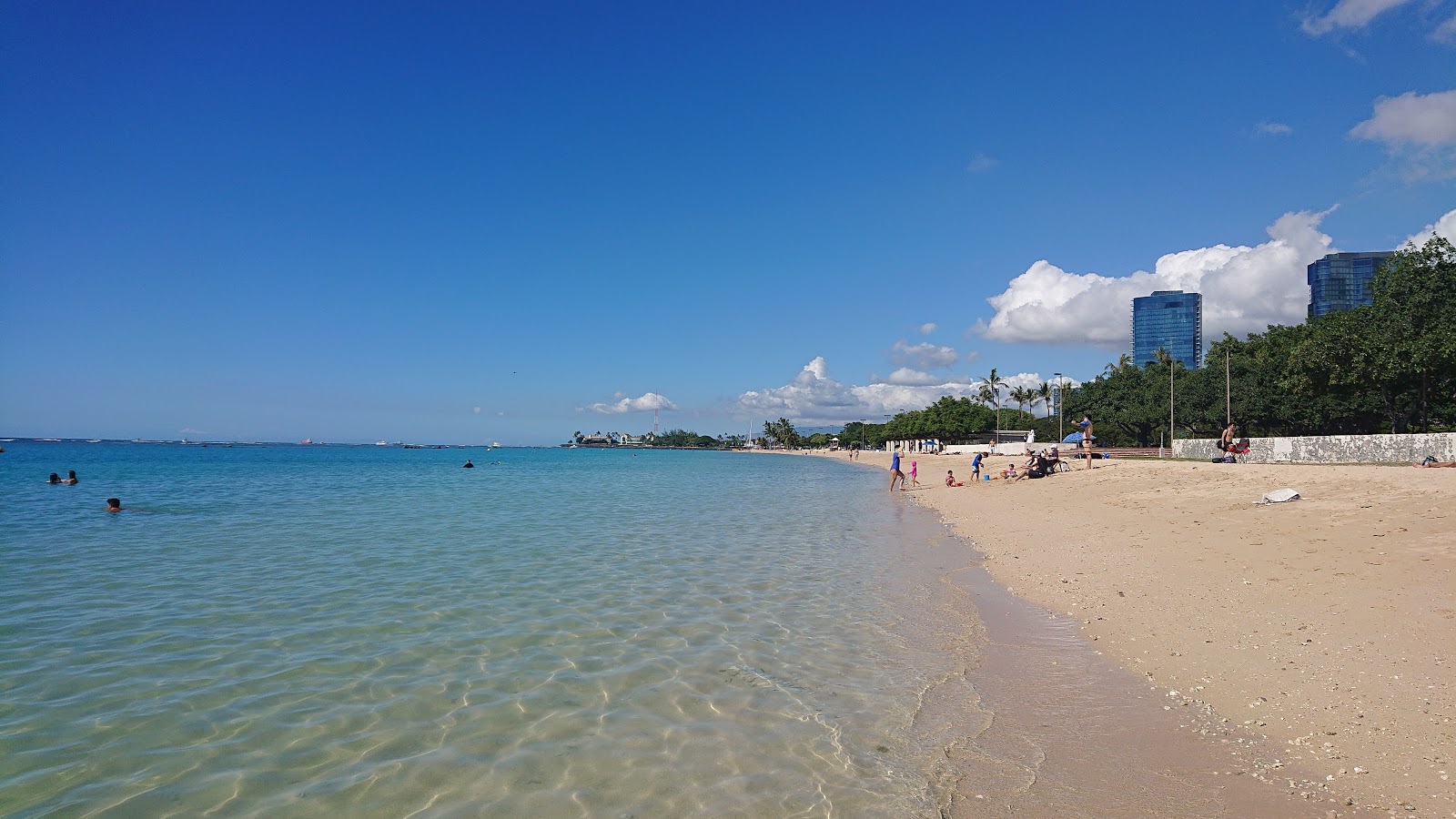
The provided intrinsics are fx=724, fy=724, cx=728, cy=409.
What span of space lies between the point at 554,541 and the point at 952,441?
4253 inches

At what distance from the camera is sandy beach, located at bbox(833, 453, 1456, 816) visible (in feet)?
14.9

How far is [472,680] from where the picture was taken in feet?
21.3

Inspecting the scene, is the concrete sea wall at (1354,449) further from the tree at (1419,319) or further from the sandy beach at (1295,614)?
the tree at (1419,319)

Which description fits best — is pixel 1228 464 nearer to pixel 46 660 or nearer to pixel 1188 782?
pixel 1188 782

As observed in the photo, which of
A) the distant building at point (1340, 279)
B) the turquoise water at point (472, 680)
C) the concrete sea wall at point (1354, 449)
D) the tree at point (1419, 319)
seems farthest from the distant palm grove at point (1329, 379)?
the distant building at point (1340, 279)

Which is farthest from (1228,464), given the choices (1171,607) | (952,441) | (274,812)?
(952,441)

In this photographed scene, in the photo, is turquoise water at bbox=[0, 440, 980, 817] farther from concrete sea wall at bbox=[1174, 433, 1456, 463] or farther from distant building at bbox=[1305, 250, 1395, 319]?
distant building at bbox=[1305, 250, 1395, 319]

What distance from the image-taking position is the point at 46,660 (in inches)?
275

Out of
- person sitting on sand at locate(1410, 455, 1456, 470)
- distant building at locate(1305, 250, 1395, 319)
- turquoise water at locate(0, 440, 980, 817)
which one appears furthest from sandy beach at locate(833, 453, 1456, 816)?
distant building at locate(1305, 250, 1395, 319)

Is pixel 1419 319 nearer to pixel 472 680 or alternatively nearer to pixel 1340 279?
pixel 472 680

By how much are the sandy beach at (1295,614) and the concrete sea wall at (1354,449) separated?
747 centimetres

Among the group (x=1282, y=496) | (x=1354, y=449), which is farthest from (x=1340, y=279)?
(x=1282, y=496)

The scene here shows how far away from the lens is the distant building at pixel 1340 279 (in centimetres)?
15950

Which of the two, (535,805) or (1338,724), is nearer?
(535,805)
